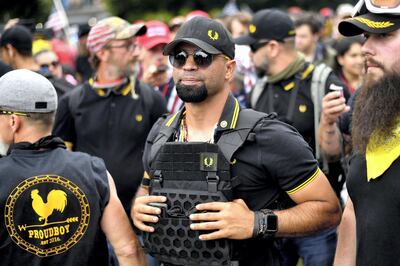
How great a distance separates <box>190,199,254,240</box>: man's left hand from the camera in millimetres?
3586

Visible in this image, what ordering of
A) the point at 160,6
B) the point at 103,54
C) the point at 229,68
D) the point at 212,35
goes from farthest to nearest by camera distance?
the point at 160,6, the point at 103,54, the point at 229,68, the point at 212,35

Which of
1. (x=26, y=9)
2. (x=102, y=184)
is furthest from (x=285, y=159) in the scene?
(x=26, y=9)

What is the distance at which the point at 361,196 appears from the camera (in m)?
→ 3.39

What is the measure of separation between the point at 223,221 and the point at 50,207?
103cm

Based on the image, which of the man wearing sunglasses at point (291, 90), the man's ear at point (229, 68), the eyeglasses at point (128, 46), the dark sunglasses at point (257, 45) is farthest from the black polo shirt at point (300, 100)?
the man's ear at point (229, 68)

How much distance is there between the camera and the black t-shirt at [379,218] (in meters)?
3.20

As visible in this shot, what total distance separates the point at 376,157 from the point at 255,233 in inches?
29.4

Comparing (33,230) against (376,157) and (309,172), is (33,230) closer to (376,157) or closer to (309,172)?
(309,172)

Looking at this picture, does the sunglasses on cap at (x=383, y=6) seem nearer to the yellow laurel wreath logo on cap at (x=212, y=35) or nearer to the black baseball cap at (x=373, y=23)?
the black baseball cap at (x=373, y=23)

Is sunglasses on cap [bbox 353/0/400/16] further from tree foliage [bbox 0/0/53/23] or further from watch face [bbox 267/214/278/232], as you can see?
tree foliage [bbox 0/0/53/23]

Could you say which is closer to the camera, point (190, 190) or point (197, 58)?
point (190, 190)

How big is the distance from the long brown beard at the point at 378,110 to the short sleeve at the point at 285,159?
37cm

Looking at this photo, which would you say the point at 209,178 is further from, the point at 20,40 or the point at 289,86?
the point at 20,40

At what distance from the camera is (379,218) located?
3.24 meters
